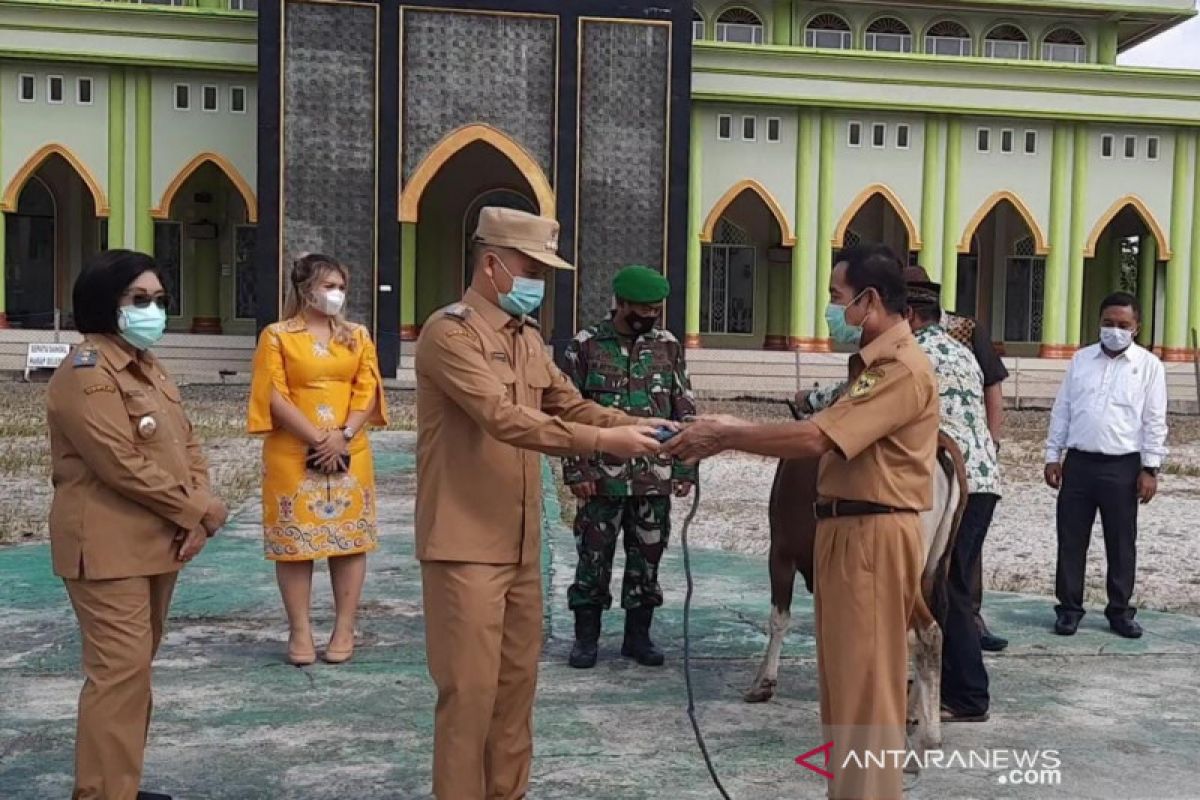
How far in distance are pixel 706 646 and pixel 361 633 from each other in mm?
1545

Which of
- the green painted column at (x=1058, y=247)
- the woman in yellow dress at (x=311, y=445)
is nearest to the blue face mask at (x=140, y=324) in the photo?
the woman in yellow dress at (x=311, y=445)

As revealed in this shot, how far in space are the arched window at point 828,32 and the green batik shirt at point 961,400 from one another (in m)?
23.5

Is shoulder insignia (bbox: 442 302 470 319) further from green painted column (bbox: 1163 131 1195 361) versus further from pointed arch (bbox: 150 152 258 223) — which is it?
green painted column (bbox: 1163 131 1195 361)

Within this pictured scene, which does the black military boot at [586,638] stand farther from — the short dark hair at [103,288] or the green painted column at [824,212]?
the green painted column at [824,212]

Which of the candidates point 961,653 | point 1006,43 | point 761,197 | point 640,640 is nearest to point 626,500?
point 640,640

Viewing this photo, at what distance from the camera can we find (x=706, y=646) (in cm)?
562

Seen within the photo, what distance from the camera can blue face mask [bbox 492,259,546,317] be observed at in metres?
3.53

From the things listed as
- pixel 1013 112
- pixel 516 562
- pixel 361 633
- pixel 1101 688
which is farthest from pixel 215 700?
pixel 1013 112

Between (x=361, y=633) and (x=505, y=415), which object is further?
(x=361, y=633)

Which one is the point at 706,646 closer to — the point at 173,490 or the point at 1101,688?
the point at 1101,688

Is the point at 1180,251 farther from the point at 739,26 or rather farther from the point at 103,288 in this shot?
the point at 103,288

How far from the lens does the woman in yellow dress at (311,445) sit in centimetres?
511

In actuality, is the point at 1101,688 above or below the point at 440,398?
below

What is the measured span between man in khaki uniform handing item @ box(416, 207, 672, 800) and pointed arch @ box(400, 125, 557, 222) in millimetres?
18331
